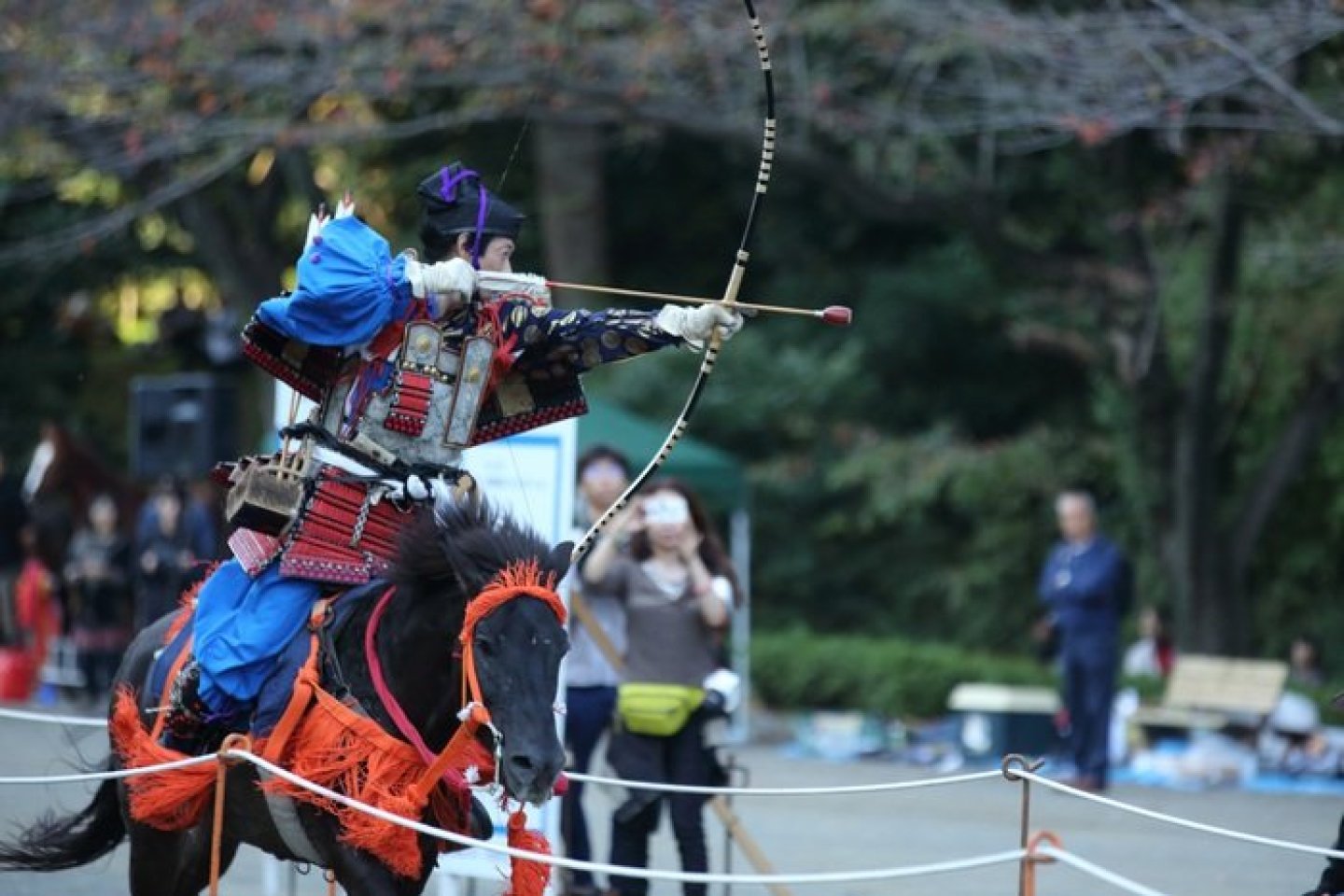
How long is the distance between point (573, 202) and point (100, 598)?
6.66 m

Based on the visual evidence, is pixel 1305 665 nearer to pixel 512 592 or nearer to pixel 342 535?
pixel 342 535

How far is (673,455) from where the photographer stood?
55.9 feet

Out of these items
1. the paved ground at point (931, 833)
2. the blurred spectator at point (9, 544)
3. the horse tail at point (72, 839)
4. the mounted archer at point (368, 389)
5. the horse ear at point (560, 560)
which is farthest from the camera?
the blurred spectator at point (9, 544)

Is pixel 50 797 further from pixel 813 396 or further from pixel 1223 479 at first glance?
pixel 813 396

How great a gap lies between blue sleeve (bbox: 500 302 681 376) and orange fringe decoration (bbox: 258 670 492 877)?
1086 millimetres

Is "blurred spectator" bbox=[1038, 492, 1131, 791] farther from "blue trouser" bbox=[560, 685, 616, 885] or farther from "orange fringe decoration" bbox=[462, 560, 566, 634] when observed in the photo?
"orange fringe decoration" bbox=[462, 560, 566, 634]

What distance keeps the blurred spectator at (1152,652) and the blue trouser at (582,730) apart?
9738 mm

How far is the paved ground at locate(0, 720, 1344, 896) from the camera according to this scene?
8906 mm

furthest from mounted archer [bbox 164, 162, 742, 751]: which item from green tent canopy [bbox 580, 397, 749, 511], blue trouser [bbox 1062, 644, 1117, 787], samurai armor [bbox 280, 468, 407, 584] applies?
green tent canopy [bbox 580, 397, 749, 511]

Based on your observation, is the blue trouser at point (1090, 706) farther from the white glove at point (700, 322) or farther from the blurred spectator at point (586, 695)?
the white glove at point (700, 322)

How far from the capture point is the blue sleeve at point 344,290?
5988 mm

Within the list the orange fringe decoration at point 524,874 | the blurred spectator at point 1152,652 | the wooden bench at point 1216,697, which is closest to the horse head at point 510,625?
the orange fringe decoration at point 524,874

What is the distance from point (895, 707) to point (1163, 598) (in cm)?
303

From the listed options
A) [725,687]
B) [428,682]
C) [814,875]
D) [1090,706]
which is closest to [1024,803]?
[814,875]
